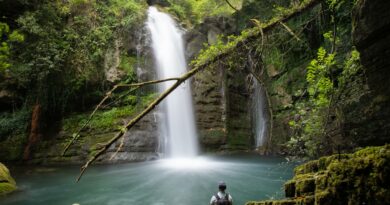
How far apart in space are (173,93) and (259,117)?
4972 mm

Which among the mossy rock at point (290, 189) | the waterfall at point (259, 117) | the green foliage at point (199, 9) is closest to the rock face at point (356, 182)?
the mossy rock at point (290, 189)

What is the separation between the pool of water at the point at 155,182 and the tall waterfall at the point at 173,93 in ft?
4.46

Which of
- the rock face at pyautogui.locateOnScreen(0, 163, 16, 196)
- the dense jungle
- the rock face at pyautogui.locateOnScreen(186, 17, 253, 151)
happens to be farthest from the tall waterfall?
the rock face at pyautogui.locateOnScreen(0, 163, 16, 196)

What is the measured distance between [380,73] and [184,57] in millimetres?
13311

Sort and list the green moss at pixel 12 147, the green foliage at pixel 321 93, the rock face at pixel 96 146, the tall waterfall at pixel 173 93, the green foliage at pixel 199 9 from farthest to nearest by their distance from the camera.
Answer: the green foliage at pixel 199 9
the tall waterfall at pixel 173 93
the green moss at pixel 12 147
the rock face at pixel 96 146
the green foliage at pixel 321 93

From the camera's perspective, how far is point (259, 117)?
56.1ft

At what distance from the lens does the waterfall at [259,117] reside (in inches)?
656

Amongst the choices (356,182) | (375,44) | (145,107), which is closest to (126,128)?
(356,182)

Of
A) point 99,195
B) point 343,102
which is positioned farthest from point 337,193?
point 99,195

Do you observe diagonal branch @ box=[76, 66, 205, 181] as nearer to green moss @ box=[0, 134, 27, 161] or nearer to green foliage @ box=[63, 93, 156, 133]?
green foliage @ box=[63, 93, 156, 133]

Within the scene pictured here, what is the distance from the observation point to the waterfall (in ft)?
54.7

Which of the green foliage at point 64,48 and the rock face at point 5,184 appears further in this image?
the green foliage at point 64,48

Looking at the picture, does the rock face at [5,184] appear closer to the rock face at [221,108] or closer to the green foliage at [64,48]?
the green foliage at [64,48]

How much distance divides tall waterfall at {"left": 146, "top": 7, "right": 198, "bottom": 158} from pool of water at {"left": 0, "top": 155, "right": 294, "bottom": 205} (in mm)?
1359
